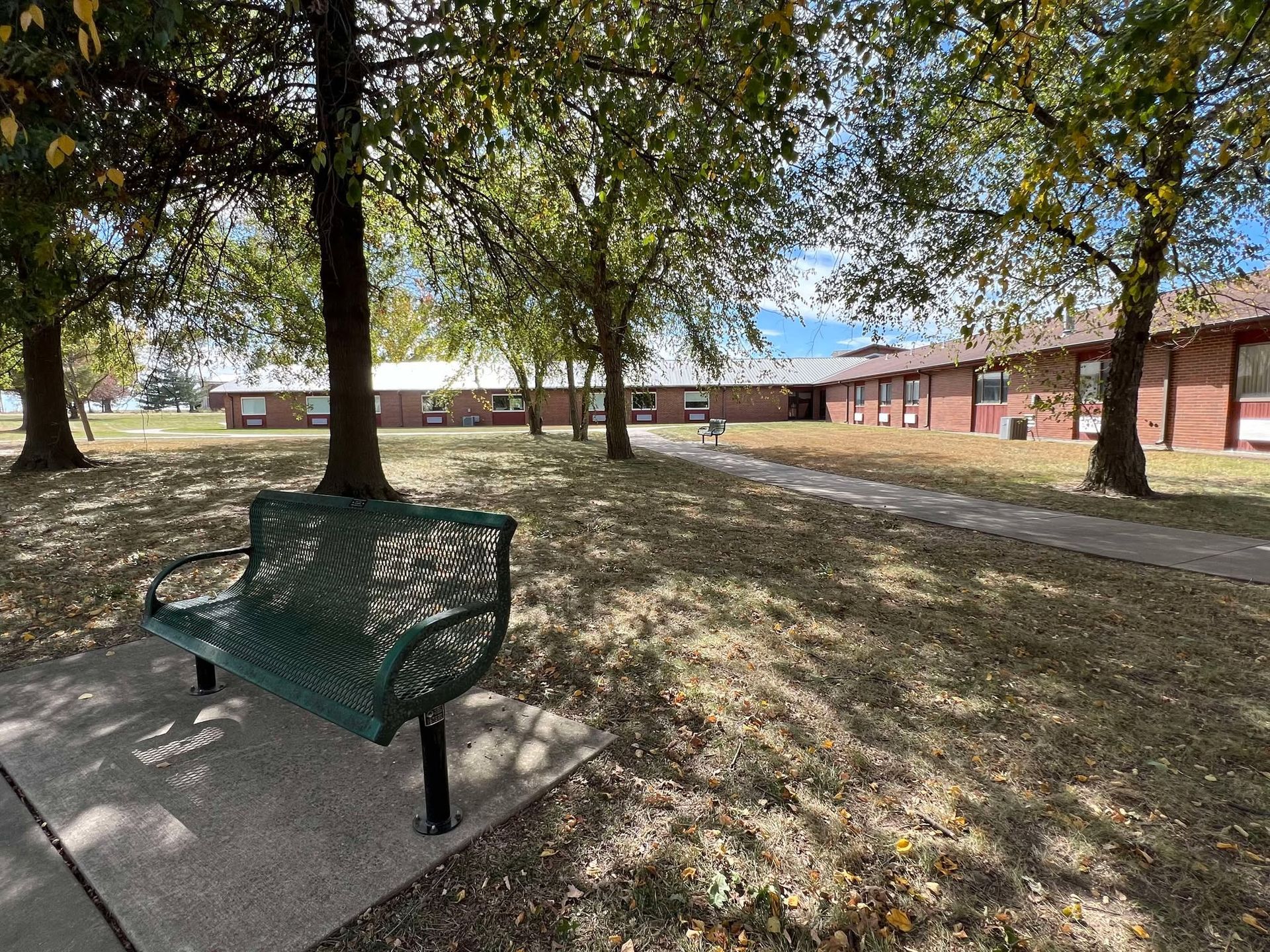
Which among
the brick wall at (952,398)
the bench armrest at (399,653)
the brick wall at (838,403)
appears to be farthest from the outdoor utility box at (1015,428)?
the bench armrest at (399,653)

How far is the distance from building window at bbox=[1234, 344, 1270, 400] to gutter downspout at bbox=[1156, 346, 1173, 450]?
180cm

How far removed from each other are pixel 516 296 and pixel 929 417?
27.6 meters

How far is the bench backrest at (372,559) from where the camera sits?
273 centimetres

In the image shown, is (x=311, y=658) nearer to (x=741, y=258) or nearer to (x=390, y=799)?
(x=390, y=799)

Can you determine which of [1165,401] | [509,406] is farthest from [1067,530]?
[509,406]

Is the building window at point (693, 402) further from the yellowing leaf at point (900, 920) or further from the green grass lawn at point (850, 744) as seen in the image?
the yellowing leaf at point (900, 920)

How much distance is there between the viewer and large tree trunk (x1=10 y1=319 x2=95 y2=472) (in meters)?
12.4

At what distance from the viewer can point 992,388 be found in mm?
26656

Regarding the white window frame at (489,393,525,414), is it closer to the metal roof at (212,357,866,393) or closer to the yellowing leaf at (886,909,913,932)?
the metal roof at (212,357,866,393)

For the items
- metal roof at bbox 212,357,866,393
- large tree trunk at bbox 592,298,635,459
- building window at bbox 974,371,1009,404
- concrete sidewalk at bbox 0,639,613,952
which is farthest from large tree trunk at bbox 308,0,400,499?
building window at bbox 974,371,1009,404

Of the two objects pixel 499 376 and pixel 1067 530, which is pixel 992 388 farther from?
pixel 499 376

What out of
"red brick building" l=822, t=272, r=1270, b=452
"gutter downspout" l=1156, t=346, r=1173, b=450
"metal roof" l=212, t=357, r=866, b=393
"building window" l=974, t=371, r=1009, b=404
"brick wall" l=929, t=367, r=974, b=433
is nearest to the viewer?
"red brick building" l=822, t=272, r=1270, b=452

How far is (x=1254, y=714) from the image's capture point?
10.4ft

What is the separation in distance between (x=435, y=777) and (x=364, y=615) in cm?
112
